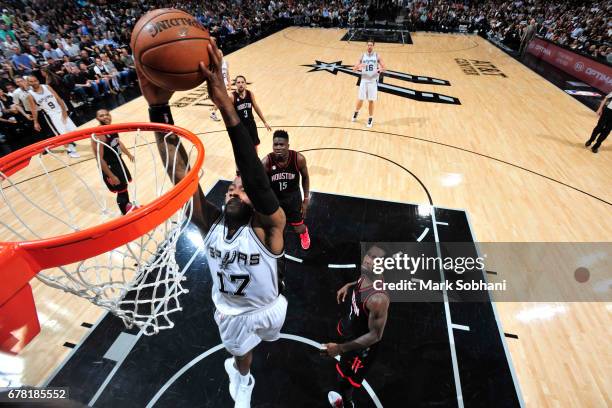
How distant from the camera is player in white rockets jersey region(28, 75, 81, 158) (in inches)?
226

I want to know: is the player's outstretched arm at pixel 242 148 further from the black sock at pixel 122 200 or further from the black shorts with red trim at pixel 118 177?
the black sock at pixel 122 200

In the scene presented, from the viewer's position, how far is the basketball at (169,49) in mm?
1569

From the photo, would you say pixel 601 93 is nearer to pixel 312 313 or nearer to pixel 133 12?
pixel 312 313

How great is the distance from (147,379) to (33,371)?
3.37 ft

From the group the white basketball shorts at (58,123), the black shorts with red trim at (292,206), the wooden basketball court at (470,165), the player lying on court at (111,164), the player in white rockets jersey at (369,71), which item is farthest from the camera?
the player in white rockets jersey at (369,71)

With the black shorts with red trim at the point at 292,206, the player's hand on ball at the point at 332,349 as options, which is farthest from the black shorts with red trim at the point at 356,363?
the black shorts with red trim at the point at 292,206

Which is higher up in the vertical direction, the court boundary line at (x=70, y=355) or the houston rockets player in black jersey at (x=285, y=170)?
the houston rockets player in black jersey at (x=285, y=170)

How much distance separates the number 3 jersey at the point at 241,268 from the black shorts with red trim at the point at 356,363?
76cm

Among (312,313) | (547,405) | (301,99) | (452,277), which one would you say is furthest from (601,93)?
(312,313)

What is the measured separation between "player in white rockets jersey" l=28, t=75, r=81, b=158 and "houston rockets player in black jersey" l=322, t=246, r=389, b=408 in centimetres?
626

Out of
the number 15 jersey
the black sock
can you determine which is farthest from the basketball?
the black sock

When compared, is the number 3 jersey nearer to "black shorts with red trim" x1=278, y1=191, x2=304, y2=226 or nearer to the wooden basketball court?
the wooden basketball court

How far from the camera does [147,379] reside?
2.91 m

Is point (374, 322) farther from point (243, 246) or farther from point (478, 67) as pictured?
point (478, 67)
